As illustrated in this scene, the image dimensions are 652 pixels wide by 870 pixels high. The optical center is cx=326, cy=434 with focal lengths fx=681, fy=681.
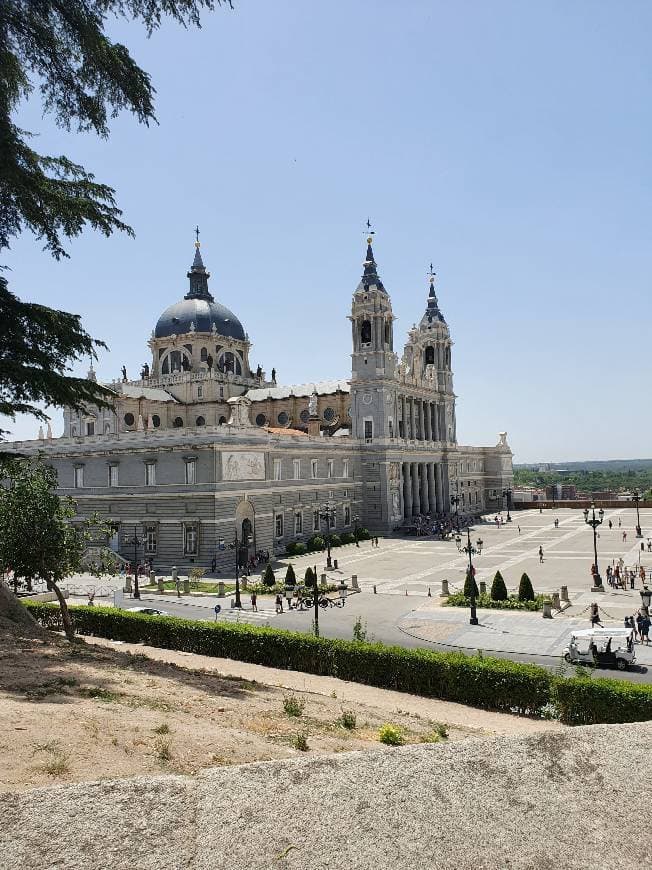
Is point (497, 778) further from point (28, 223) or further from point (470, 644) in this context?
point (470, 644)

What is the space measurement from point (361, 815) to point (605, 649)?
18385mm

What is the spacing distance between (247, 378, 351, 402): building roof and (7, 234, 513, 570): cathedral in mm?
213

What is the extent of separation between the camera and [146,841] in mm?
6203

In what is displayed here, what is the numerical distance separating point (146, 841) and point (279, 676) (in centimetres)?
1546

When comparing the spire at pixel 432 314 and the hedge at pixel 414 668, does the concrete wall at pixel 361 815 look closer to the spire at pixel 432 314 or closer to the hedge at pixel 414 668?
the hedge at pixel 414 668

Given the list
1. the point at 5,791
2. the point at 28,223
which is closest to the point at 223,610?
the point at 28,223

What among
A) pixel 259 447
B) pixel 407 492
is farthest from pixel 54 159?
pixel 407 492

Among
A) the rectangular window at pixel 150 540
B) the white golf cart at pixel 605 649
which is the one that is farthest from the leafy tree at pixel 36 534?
the rectangular window at pixel 150 540

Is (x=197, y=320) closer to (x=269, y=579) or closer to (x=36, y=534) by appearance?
(x=269, y=579)

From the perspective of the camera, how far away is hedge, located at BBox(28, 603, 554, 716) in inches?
724

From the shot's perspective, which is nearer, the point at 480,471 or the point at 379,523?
the point at 379,523

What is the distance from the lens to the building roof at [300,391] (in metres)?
77.6

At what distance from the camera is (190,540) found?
4666cm

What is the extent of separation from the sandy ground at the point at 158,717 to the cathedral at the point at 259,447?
809 inches
